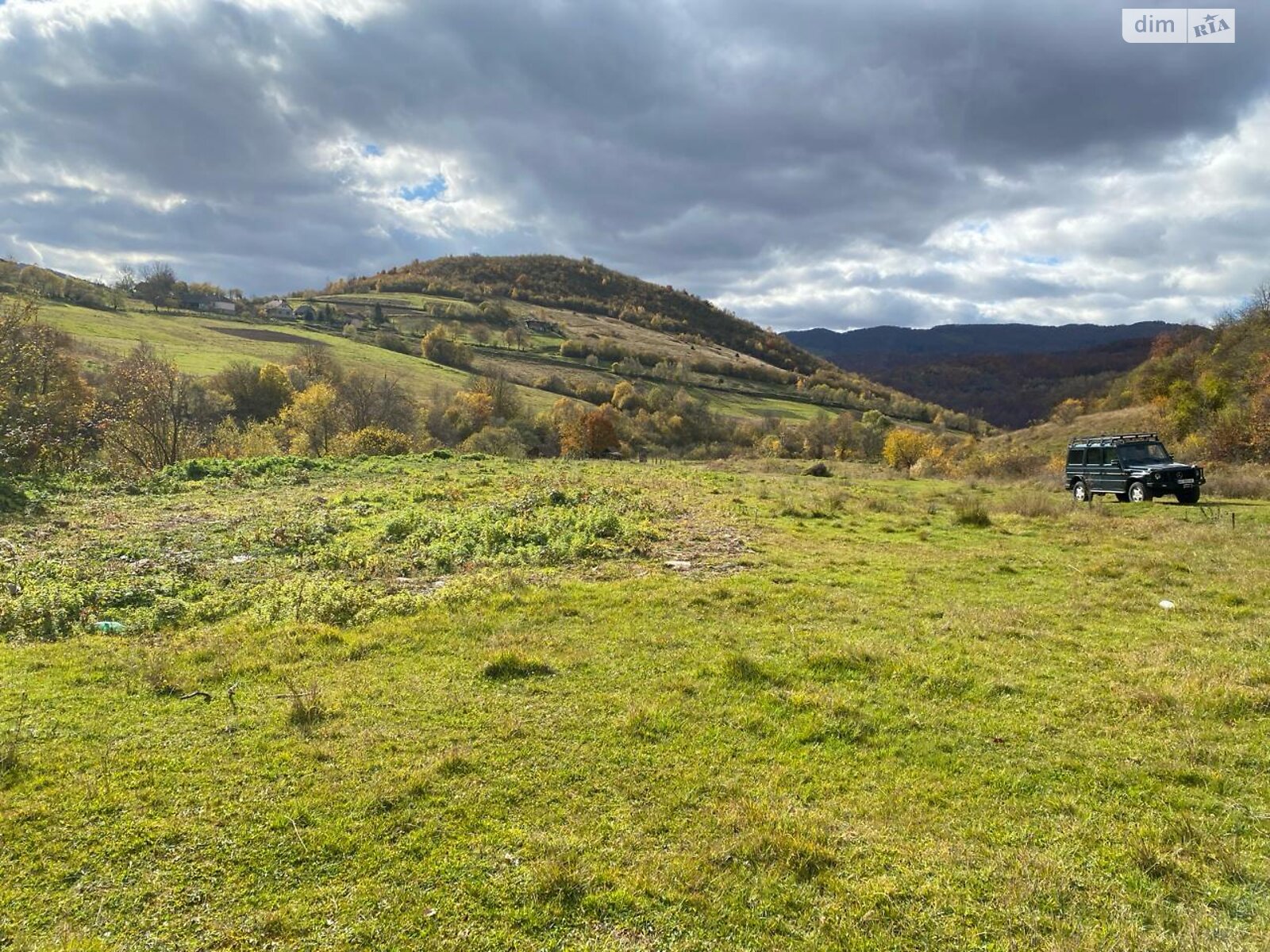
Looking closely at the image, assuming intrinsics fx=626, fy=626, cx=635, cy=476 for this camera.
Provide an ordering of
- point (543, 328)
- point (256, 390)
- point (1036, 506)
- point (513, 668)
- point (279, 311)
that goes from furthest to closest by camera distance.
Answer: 1. point (543, 328)
2. point (279, 311)
3. point (256, 390)
4. point (1036, 506)
5. point (513, 668)

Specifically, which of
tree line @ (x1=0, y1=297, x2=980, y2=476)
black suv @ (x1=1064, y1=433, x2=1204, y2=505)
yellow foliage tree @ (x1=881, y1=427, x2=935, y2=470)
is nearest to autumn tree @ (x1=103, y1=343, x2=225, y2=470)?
tree line @ (x1=0, y1=297, x2=980, y2=476)

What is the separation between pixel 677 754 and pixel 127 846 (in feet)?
14.9

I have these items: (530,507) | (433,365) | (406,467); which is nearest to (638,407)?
(433,365)

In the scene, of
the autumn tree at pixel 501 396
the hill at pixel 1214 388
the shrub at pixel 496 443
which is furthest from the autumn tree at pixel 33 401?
the hill at pixel 1214 388

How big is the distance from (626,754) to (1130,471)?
2574 cm

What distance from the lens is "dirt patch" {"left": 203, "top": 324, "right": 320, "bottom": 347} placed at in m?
97.1

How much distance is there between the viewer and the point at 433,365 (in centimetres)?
9912

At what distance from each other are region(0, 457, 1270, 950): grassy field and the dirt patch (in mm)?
95212

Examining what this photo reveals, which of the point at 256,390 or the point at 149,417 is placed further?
the point at 256,390

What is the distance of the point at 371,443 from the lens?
132 feet

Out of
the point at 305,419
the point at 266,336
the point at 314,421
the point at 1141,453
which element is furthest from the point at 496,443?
the point at 266,336

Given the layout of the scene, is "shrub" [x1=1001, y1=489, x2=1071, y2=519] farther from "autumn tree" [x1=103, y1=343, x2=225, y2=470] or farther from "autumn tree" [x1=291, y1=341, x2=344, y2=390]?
"autumn tree" [x1=291, y1=341, x2=344, y2=390]

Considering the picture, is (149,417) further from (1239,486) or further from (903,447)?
(903,447)

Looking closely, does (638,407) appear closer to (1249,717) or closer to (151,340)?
(151,340)
